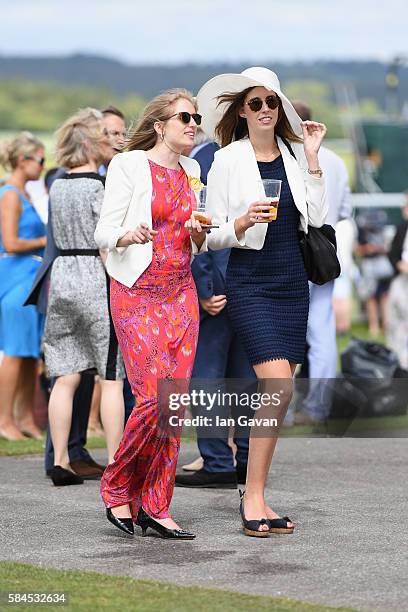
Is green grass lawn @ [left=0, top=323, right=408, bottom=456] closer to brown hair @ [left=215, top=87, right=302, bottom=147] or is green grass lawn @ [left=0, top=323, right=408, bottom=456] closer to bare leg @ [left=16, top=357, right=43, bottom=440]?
bare leg @ [left=16, top=357, right=43, bottom=440]

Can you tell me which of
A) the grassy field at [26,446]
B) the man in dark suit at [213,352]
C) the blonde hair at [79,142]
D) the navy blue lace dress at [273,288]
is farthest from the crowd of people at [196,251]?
the grassy field at [26,446]

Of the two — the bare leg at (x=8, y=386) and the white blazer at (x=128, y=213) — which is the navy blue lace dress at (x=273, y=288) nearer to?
the white blazer at (x=128, y=213)

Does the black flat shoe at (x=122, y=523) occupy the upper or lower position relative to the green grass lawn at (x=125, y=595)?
lower

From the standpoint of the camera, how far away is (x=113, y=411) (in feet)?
25.3

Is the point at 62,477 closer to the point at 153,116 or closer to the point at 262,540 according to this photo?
the point at 262,540

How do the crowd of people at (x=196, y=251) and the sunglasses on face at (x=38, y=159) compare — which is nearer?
the crowd of people at (x=196, y=251)

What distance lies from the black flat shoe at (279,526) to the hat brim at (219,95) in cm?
178

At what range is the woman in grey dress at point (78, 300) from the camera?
7.82 m

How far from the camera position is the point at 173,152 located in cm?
632

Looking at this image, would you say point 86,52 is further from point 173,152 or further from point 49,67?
point 173,152

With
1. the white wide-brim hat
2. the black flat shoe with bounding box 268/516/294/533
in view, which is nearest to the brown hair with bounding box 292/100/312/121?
the white wide-brim hat

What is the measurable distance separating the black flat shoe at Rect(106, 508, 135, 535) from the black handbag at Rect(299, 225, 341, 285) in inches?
54.5

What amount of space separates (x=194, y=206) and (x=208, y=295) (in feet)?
5.04

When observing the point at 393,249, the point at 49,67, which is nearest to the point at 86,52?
the point at 49,67
